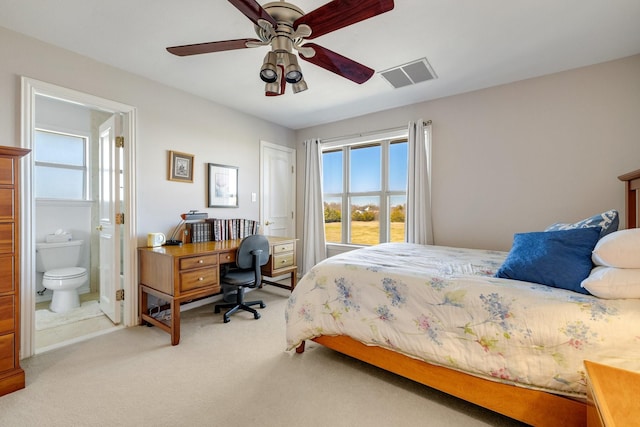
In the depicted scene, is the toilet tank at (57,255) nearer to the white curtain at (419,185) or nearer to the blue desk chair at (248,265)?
the blue desk chair at (248,265)

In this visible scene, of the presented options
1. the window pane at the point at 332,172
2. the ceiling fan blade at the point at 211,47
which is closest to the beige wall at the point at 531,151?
the window pane at the point at 332,172

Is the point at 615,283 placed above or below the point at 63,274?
→ above

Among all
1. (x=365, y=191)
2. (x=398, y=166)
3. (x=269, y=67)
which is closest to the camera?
(x=269, y=67)

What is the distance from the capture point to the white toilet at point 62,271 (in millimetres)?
2799

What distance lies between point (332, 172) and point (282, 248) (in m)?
1.62

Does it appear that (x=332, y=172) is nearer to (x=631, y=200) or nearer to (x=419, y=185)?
(x=419, y=185)

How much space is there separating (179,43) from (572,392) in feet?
10.3

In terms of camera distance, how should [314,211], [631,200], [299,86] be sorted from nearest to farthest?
1. [299,86]
2. [631,200]
3. [314,211]

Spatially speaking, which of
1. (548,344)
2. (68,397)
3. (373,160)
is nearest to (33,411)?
(68,397)

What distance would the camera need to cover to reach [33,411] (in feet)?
4.85

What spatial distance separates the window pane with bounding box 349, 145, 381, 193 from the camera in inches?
151

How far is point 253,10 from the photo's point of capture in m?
1.28

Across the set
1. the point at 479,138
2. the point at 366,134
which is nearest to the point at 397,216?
the point at 366,134

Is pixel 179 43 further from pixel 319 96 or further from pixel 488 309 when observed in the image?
pixel 488 309
